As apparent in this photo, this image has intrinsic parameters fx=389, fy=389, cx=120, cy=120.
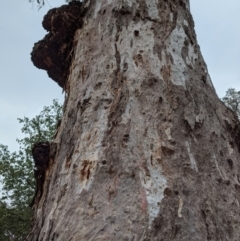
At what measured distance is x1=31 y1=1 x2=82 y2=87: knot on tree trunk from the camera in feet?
7.41

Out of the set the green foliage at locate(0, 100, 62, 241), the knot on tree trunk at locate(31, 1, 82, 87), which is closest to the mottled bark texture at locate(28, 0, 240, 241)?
the knot on tree trunk at locate(31, 1, 82, 87)

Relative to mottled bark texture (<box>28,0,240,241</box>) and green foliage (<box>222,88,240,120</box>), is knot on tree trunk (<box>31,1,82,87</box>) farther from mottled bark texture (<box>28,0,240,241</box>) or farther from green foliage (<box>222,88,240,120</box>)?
green foliage (<box>222,88,240,120</box>)

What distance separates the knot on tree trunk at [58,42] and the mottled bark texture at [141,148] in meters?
0.34

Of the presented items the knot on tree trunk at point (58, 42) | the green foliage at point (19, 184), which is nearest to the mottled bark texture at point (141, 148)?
the knot on tree trunk at point (58, 42)

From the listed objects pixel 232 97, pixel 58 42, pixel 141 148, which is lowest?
pixel 141 148

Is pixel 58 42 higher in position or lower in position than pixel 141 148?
higher

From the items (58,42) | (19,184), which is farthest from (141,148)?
(19,184)

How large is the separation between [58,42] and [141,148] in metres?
1.26

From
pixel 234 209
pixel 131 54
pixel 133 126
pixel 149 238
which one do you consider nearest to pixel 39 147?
pixel 133 126

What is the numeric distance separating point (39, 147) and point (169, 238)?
0.73 meters

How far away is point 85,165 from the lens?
1.36m

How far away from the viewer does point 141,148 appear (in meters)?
1.34

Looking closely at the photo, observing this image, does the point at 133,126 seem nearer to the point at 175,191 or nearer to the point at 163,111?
the point at 163,111

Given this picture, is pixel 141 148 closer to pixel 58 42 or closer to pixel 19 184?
pixel 58 42
